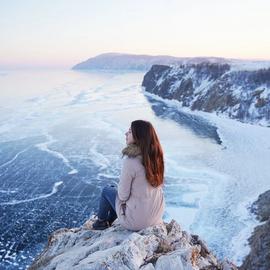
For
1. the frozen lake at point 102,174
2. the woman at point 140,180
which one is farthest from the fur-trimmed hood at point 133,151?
the frozen lake at point 102,174

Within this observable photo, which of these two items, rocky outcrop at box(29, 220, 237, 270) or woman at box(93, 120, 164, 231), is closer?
rocky outcrop at box(29, 220, 237, 270)

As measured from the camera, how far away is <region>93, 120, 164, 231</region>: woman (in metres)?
6.23

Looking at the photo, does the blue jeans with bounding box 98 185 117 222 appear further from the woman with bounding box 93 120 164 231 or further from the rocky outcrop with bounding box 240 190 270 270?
the rocky outcrop with bounding box 240 190 270 270

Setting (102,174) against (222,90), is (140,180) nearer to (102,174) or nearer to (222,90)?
(102,174)

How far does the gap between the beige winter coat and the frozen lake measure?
1147 cm

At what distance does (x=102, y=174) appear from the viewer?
92.0 ft

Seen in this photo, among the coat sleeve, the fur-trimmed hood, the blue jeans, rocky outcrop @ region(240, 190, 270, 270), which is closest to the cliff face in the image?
rocky outcrop @ region(240, 190, 270, 270)

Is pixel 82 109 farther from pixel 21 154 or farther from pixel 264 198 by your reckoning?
pixel 264 198

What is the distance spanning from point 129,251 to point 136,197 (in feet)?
3.10

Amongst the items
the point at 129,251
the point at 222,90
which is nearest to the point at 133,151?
the point at 129,251

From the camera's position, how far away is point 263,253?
14.5 metres

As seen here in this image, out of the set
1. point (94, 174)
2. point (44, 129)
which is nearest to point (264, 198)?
point (94, 174)

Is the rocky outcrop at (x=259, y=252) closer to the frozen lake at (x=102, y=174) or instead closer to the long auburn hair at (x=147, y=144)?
the frozen lake at (x=102, y=174)

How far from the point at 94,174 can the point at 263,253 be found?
15502mm
